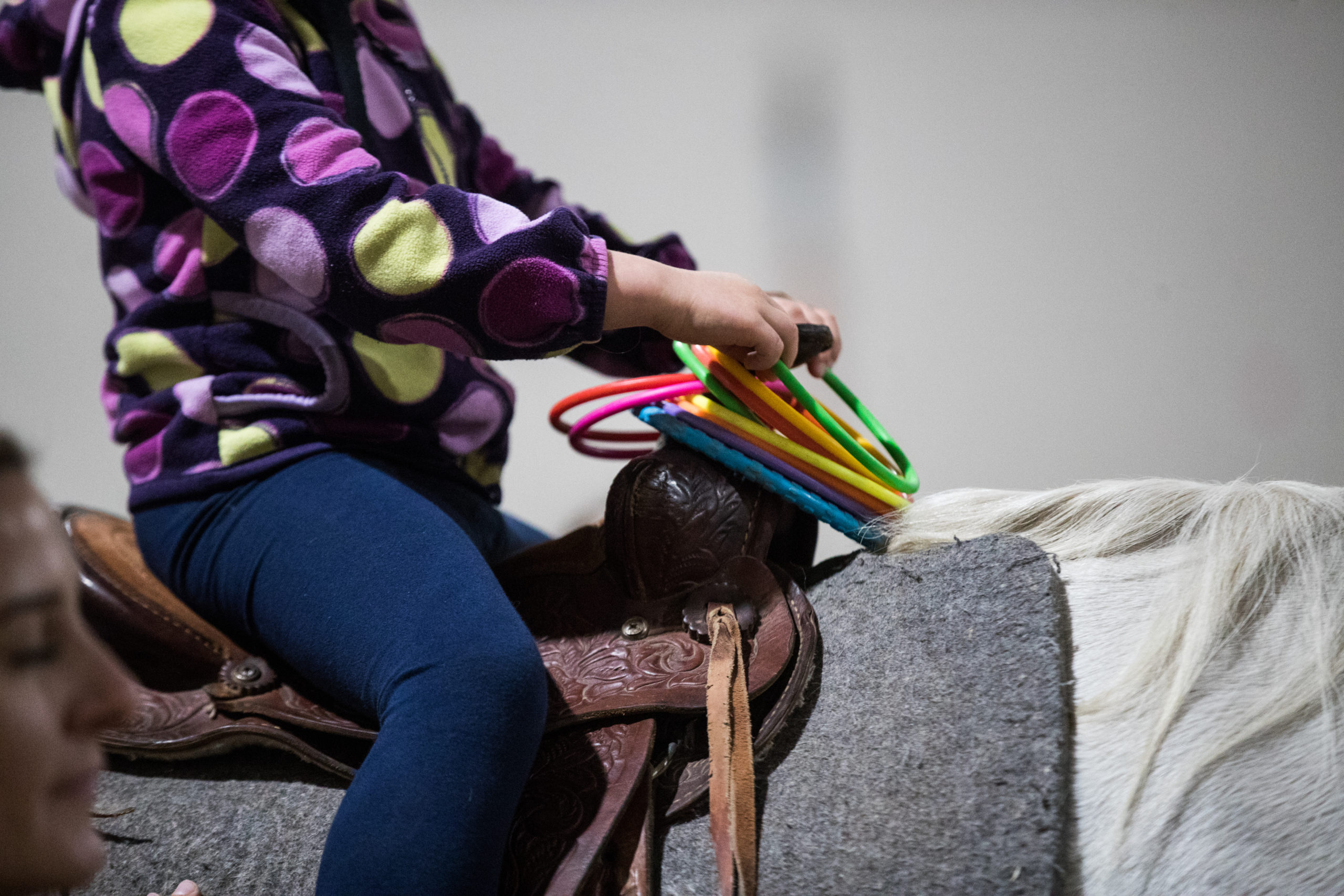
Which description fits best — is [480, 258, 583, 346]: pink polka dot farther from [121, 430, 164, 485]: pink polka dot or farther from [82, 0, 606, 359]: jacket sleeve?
[121, 430, 164, 485]: pink polka dot

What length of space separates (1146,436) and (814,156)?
0.93 metres

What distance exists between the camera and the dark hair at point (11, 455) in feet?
0.68

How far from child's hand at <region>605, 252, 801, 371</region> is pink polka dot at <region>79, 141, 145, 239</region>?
433 millimetres

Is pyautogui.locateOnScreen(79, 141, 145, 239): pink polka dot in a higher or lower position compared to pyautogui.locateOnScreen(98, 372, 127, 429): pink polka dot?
higher

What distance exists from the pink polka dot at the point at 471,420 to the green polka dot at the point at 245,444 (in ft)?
0.48

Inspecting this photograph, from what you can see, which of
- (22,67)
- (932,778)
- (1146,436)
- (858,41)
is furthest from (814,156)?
(932,778)

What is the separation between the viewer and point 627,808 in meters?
0.54

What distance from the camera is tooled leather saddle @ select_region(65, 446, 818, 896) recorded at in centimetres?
52

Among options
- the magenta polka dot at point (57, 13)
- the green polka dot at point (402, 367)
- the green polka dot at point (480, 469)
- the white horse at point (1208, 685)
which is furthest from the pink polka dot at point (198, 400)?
the white horse at point (1208, 685)

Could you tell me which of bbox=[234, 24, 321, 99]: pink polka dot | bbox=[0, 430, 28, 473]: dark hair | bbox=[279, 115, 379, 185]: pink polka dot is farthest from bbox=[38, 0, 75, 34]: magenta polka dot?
bbox=[0, 430, 28, 473]: dark hair

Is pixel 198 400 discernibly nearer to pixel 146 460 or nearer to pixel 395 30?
pixel 146 460

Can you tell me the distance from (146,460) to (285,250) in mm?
273

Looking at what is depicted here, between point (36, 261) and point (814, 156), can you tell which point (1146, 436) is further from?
point (36, 261)

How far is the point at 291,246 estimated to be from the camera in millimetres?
544
